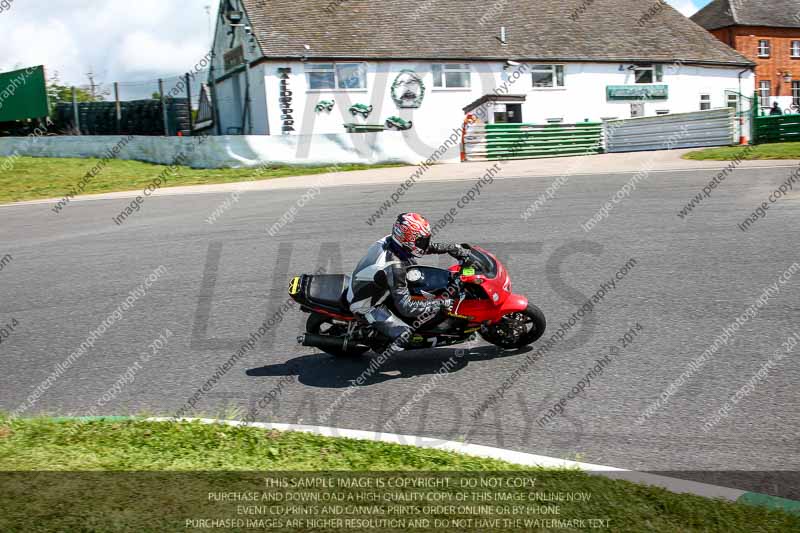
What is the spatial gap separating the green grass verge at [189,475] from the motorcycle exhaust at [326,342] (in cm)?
175

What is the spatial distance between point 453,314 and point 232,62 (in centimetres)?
3350

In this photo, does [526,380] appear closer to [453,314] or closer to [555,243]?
[453,314]

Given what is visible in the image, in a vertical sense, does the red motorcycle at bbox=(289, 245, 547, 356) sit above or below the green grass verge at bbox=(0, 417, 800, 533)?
above

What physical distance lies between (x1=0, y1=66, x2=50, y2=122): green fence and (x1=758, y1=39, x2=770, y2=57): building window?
176 feet

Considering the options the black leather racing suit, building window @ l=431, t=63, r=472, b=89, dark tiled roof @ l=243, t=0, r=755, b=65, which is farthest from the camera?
building window @ l=431, t=63, r=472, b=89

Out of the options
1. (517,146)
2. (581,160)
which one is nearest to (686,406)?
(581,160)

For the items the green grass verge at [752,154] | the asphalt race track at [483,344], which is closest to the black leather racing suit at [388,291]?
the asphalt race track at [483,344]

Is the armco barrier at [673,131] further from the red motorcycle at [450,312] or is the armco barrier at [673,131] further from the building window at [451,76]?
the red motorcycle at [450,312]

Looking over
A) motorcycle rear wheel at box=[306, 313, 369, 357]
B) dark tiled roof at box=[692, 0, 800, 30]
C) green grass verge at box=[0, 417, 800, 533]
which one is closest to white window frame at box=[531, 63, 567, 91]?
dark tiled roof at box=[692, 0, 800, 30]

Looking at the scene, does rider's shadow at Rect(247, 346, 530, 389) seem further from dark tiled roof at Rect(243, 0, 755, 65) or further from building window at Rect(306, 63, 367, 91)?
building window at Rect(306, 63, 367, 91)

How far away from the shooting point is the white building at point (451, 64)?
3397 cm

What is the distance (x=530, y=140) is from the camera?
30.5 meters

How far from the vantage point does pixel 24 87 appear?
34.4m

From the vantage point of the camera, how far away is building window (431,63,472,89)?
36.3 metres
